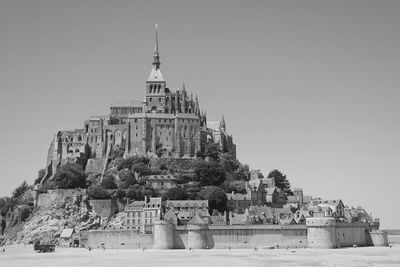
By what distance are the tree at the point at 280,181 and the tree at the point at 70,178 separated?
36.5m

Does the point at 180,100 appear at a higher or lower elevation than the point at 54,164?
higher

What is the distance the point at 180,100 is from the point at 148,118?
11620mm

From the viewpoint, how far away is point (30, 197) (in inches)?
4181

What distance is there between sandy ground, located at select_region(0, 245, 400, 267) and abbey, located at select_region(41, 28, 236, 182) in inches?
1583

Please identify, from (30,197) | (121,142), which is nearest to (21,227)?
(30,197)

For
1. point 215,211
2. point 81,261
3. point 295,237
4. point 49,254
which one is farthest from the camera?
point 215,211

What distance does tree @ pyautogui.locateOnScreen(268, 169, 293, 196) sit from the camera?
11638 centimetres

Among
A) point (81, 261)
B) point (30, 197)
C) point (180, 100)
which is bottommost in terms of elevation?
point (81, 261)

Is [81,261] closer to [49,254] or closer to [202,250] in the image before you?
[49,254]

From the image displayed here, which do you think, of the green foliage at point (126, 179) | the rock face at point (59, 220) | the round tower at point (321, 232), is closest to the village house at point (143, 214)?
the rock face at point (59, 220)

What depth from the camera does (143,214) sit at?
8938cm

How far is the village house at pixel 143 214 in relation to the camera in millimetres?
87812

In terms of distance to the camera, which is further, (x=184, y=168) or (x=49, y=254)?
(x=184, y=168)

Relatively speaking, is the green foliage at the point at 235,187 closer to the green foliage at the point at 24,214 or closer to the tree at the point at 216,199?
the tree at the point at 216,199
